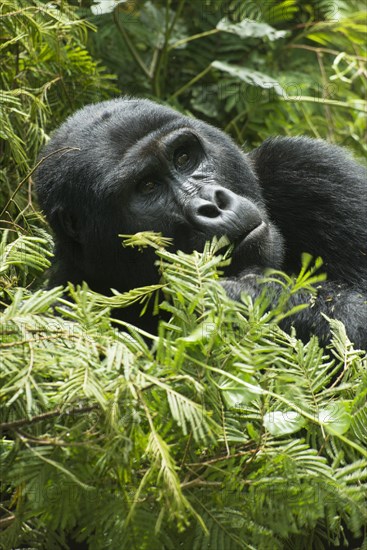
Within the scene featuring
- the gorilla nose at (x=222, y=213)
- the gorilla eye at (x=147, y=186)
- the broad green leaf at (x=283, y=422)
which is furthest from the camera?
the gorilla eye at (x=147, y=186)

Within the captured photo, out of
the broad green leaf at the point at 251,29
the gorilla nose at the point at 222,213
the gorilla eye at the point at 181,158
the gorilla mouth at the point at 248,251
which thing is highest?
the gorilla eye at the point at 181,158

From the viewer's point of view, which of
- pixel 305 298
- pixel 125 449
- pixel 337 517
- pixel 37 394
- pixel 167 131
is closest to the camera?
pixel 125 449

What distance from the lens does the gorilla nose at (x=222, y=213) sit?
3012mm

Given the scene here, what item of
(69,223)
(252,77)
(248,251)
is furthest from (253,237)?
(252,77)

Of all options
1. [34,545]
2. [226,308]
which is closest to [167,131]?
[226,308]

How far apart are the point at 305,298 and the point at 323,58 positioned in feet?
9.12

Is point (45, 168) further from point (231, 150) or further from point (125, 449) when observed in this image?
point (125, 449)

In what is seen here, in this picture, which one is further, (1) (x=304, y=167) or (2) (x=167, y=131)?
(1) (x=304, y=167)

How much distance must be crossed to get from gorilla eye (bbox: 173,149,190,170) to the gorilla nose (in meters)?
0.22

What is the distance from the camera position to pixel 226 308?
2.08 meters

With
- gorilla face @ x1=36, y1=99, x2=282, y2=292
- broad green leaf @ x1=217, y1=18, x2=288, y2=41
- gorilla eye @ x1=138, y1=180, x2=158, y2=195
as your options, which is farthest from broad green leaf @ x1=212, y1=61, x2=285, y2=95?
gorilla eye @ x1=138, y1=180, x2=158, y2=195

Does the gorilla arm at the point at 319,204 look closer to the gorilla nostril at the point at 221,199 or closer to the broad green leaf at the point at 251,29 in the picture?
the gorilla nostril at the point at 221,199

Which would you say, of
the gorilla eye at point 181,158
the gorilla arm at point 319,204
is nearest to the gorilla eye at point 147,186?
the gorilla eye at point 181,158

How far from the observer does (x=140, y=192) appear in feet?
10.8
